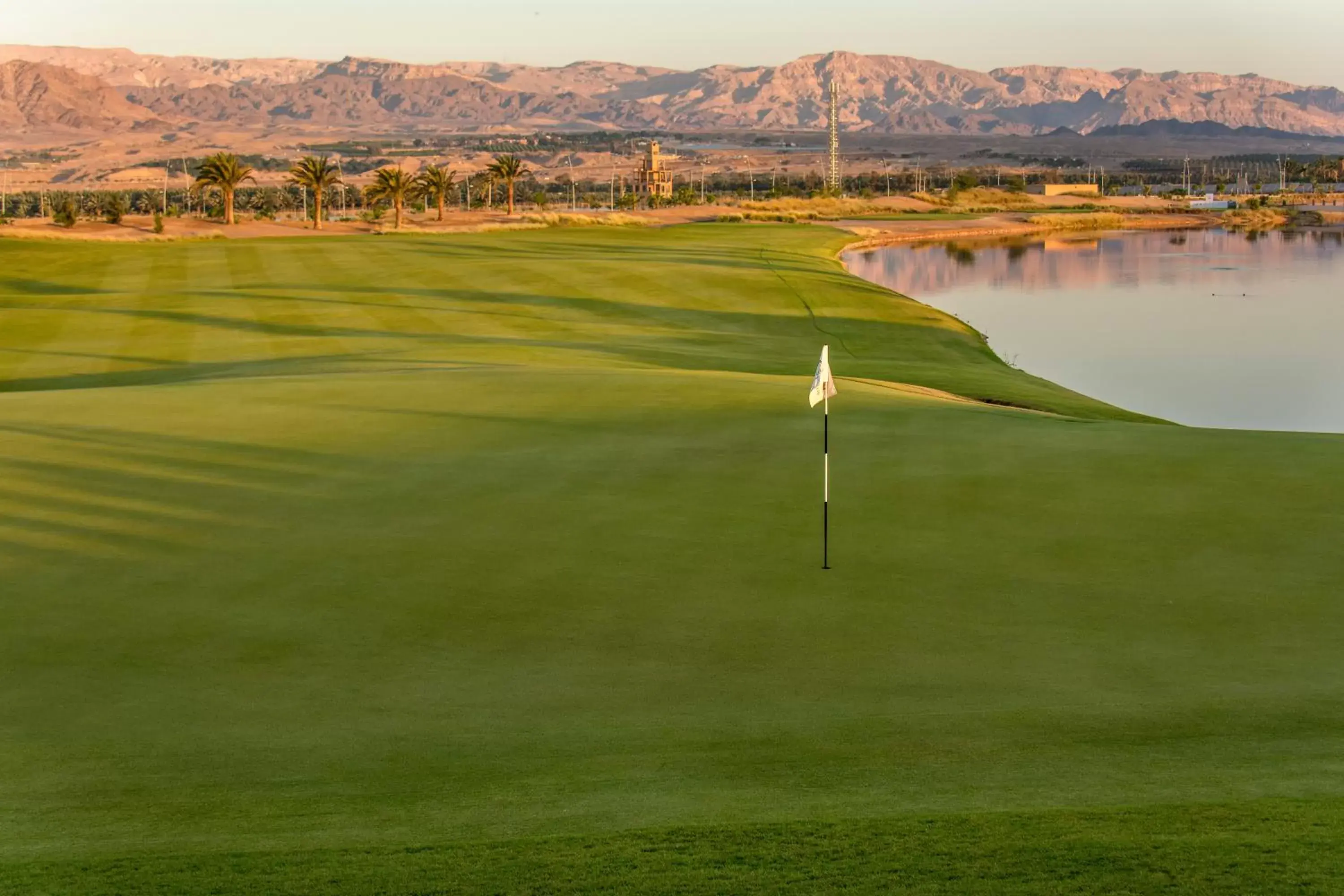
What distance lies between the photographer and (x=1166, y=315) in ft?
211

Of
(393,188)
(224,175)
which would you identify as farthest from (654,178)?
(224,175)

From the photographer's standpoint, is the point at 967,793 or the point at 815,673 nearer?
the point at 967,793

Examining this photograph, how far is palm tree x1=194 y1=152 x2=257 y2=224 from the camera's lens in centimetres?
8712

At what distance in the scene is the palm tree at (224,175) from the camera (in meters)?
87.1

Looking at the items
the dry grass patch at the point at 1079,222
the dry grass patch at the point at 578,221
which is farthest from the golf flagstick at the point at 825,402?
the dry grass patch at the point at 1079,222

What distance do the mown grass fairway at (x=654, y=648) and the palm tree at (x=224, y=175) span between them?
230ft

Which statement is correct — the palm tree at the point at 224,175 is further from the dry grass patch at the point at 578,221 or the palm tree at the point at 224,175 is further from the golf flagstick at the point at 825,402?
the golf flagstick at the point at 825,402

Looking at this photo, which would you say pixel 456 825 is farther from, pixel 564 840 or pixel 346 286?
pixel 346 286

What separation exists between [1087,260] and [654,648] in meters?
94.5

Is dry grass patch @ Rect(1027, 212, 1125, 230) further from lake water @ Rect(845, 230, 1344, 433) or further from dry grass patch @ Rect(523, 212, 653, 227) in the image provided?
dry grass patch @ Rect(523, 212, 653, 227)

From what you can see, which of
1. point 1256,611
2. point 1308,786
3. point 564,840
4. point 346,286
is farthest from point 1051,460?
point 346,286

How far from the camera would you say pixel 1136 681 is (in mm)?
9930

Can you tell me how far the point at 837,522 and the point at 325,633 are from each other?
5.10 m

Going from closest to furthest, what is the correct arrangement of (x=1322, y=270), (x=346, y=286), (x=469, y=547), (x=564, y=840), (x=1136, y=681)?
(x=564, y=840), (x=1136, y=681), (x=469, y=547), (x=346, y=286), (x=1322, y=270)
